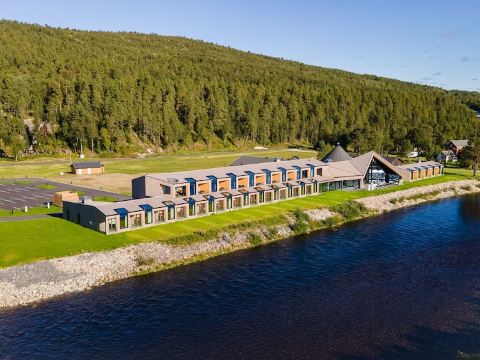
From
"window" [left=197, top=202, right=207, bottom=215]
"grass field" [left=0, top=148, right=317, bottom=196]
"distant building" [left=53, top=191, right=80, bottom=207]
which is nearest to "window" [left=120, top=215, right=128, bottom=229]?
"window" [left=197, top=202, right=207, bottom=215]

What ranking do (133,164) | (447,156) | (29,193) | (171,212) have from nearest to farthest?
(171,212) → (29,193) → (133,164) → (447,156)

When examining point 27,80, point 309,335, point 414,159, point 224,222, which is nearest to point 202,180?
point 224,222

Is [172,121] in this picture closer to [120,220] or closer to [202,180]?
[202,180]

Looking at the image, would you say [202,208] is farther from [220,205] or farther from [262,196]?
[262,196]

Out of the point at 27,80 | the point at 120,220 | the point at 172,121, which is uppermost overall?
the point at 27,80

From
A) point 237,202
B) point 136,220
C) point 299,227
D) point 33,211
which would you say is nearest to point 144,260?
point 136,220

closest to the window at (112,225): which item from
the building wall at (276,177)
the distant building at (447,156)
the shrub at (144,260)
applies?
the shrub at (144,260)
